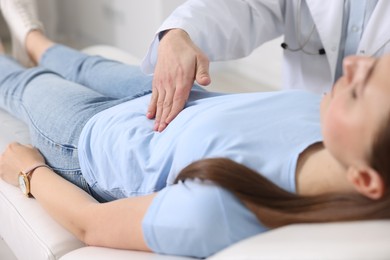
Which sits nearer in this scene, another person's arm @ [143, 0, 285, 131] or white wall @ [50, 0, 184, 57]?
another person's arm @ [143, 0, 285, 131]

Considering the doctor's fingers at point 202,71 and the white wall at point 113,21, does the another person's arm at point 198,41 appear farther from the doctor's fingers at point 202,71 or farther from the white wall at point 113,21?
the white wall at point 113,21

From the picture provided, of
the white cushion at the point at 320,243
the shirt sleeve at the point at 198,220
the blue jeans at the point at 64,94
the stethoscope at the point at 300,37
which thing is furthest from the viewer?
the stethoscope at the point at 300,37

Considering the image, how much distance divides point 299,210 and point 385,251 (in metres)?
0.15

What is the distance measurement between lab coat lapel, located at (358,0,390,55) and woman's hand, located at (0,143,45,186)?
861 millimetres

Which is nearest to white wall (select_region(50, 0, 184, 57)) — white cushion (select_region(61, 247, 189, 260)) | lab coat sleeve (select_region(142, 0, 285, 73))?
lab coat sleeve (select_region(142, 0, 285, 73))

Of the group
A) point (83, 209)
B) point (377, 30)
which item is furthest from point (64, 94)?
point (377, 30)

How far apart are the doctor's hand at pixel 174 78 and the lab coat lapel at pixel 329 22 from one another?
1.23 feet

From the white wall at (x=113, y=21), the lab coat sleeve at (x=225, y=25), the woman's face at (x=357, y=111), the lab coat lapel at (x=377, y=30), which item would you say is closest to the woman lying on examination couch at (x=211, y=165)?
the woman's face at (x=357, y=111)

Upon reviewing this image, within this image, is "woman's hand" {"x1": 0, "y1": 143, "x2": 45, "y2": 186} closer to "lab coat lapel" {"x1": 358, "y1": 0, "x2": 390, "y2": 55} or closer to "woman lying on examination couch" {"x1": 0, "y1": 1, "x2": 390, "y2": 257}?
"woman lying on examination couch" {"x1": 0, "y1": 1, "x2": 390, "y2": 257}

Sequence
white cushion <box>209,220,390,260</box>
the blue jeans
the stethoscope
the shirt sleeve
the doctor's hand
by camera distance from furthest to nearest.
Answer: the stethoscope
the blue jeans
the doctor's hand
the shirt sleeve
white cushion <box>209,220,390,260</box>

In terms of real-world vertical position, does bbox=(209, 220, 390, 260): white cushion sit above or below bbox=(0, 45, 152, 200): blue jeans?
above

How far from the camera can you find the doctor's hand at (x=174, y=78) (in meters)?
1.18

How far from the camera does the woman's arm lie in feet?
3.13

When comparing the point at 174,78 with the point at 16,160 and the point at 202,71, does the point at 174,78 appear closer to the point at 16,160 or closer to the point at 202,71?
the point at 202,71
